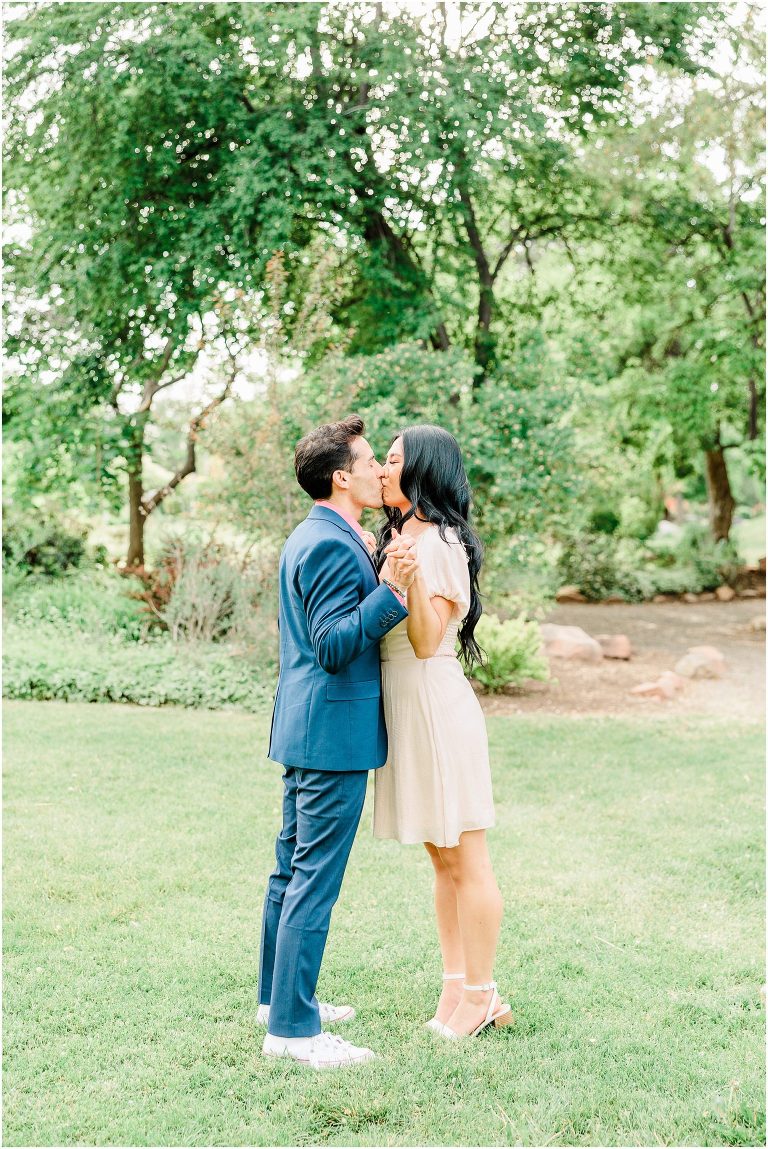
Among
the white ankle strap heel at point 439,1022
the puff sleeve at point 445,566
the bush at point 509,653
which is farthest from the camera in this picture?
the bush at point 509,653

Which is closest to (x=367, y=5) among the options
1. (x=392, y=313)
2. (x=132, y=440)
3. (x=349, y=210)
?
(x=349, y=210)

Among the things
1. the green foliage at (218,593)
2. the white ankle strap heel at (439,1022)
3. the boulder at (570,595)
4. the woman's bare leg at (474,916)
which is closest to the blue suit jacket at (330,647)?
the woman's bare leg at (474,916)

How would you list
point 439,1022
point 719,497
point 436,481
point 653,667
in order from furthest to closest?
1. point 719,497
2. point 653,667
3. point 439,1022
4. point 436,481

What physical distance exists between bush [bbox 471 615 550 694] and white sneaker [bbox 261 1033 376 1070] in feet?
20.7

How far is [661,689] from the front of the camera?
9.88 m

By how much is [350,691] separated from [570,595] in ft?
50.5

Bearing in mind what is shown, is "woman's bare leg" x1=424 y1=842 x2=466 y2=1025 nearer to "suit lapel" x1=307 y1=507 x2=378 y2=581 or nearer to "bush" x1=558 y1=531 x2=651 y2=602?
"suit lapel" x1=307 y1=507 x2=378 y2=581

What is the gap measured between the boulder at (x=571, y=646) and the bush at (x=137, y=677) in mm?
3875

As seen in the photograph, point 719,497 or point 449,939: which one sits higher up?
point 719,497

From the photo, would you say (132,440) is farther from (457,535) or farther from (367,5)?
(457,535)

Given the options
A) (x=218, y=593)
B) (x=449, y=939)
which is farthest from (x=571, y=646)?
(x=449, y=939)

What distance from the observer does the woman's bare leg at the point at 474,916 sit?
3404mm

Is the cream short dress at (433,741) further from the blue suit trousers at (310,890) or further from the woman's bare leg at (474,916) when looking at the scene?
the blue suit trousers at (310,890)

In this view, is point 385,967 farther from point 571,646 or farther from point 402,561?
point 571,646
